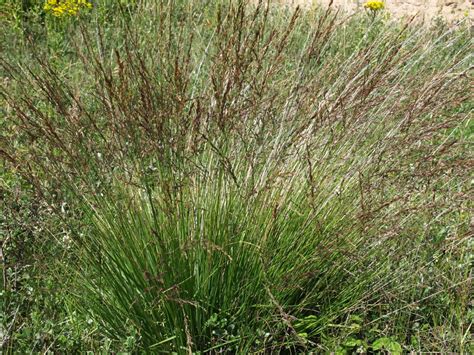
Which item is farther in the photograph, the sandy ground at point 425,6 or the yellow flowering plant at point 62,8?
the sandy ground at point 425,6

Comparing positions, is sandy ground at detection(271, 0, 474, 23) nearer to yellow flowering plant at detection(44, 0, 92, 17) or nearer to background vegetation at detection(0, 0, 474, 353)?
yellow flowering plant at detection(44, 0, 92, 17)

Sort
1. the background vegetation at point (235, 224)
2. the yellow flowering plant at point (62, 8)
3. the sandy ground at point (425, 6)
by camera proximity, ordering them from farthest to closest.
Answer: the sandy ground at point (425, 6)
the yellow flowering plant at point (62, 8)
the background vegetation at point (235, 224)

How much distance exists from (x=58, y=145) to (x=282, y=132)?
36.3 inches

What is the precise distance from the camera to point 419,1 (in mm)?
8328

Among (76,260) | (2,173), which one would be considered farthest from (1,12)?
(76,260)

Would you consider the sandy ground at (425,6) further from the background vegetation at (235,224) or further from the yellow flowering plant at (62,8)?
the background vegetation at (235,224)

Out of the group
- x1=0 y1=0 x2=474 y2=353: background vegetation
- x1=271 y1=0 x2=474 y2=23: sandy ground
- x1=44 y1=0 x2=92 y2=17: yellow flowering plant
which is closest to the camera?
x1=0 y1=0 x2=474 y2=353: background vegetation

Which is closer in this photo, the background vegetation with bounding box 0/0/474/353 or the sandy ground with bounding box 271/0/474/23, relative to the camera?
the background vegetation with bounding box 0/0/474/353

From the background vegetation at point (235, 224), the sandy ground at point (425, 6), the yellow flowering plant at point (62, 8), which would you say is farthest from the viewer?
the sandy ground at point (425, 6)

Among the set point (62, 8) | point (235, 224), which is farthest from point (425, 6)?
point (235, 224)

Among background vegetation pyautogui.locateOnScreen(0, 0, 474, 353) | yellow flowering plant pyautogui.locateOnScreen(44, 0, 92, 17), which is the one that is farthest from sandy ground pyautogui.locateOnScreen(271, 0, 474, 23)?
background vegetation pyautogui.locateOnScreen(0, 0, 474, 353)

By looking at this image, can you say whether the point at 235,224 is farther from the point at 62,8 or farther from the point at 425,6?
the point at 425,6

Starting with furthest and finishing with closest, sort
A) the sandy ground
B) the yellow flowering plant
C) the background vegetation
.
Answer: the sandy ground → the yellow flowering plant → the background vegetation

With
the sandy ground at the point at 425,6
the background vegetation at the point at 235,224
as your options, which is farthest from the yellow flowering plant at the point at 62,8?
the sandy ground at the point at 425,6
